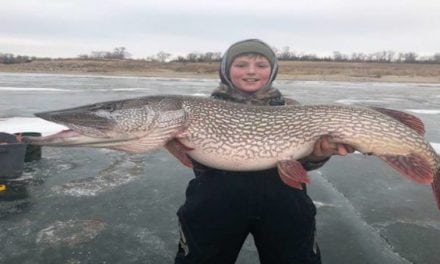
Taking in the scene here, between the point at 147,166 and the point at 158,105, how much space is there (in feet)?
10.1

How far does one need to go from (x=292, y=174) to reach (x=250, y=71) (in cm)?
70

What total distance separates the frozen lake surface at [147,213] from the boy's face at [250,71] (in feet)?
4.41

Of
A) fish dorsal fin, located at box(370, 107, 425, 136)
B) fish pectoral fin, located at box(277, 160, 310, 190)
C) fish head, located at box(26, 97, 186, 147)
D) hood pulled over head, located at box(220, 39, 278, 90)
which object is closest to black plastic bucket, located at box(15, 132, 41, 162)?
fish head, located at box(26, 97, 186, 147)

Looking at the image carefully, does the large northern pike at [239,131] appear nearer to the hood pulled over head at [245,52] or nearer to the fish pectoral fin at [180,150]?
the fish pectoral fin at [180,150]

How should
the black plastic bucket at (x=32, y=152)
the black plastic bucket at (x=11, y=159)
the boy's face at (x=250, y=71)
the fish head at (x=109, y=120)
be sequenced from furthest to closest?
the black plastic bucket at (x=32, y=152)
the black plastic bucket at (x=11, y=159)
the boy's face at (x=250, y=71)
the fish head at (x=109, y=120)

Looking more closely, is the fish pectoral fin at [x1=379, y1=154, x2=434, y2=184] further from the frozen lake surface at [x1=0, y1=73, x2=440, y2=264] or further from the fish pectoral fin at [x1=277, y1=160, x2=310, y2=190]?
the frozen lake surface at [x1=0, y1=73, x2=440, y2=264]

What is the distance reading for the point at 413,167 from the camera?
112 inches

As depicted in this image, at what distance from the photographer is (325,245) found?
139 inches

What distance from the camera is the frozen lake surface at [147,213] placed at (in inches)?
133

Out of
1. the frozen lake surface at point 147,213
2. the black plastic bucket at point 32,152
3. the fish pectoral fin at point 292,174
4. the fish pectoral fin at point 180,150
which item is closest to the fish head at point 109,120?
the fish pectoral fin at point 180,150

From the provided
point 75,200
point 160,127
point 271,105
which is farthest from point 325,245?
point 75,200

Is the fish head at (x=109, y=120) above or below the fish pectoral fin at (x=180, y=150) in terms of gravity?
above

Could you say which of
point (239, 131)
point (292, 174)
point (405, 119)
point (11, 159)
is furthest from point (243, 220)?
point (11, 159)

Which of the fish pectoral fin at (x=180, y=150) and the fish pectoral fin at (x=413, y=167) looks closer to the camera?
the fish pectoral fin at (x=180, y=150)
